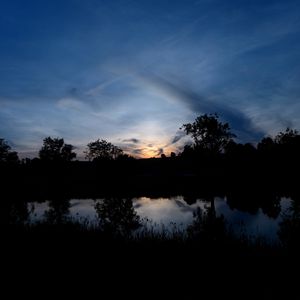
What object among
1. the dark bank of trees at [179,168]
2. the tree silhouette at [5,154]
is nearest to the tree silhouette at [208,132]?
the dark bank of trees at [179,168]

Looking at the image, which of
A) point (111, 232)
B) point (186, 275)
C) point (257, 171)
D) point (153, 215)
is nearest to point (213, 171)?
point (257, 171)

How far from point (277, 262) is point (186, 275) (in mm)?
4331

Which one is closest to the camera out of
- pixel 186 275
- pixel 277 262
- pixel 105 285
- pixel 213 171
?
pixel 105 285

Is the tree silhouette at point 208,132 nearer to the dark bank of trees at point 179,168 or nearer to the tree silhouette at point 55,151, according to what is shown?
the dark bank of trees at point 179,168

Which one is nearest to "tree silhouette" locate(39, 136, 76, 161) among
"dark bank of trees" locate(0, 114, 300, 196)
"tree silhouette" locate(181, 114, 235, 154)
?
"dark bank of trees" locate(0, 114, 300, 196)

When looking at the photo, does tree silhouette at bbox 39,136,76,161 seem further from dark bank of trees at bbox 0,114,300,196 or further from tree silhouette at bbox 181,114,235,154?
tree silhouette at bbox 181,114,235,154

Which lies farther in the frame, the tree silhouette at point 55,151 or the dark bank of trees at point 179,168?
the tree silhouette at point 55,151

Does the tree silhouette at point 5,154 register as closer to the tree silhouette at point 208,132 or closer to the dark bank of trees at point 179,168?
the dark bank of trees at point 179,168

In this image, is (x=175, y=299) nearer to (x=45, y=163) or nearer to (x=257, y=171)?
(x=257, y=171)

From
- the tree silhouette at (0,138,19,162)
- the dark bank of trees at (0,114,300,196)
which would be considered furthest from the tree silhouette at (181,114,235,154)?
the tree silhouette at (0,138,19,162)

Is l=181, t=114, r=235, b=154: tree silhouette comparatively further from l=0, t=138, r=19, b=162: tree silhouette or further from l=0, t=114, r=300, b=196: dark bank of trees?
l=0, t=138, r=19, b=162: tree silhouette

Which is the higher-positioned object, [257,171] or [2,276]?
[257,171]

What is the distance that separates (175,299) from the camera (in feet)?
36.9

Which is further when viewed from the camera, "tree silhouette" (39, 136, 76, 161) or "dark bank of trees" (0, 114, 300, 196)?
"tree silhouette" (39, 136, 76, 161)
